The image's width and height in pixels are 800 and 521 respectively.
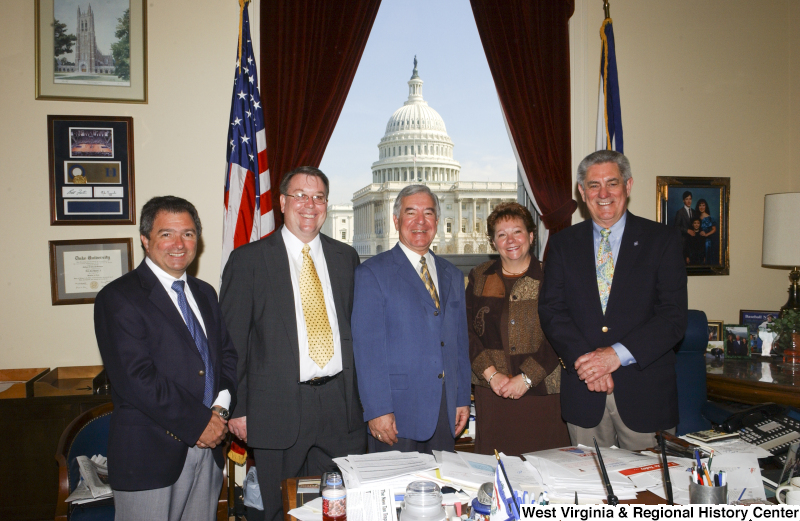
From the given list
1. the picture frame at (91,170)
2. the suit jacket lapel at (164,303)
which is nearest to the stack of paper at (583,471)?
the suit jacket lapel at (164,303)

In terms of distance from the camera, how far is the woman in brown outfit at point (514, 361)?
249 centimetres

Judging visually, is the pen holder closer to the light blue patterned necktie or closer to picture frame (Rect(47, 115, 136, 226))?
the light blue patterned necktie

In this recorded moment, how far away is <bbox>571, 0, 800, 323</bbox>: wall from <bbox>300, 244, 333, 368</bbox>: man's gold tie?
7.84ft

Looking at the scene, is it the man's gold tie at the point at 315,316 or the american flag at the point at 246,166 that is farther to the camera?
the american flag at the point at 246,166

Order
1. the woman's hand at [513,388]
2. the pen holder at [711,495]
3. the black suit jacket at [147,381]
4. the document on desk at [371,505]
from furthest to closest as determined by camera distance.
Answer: the woman's hand at [513,388] → the black suit jacket at [147,381] → the document on desk at [371,505] → the pen holder at [711,495]

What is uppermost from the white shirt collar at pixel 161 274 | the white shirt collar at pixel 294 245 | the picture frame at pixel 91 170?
the picture frame at pixel 91 170

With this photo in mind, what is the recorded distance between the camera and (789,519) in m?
1.15

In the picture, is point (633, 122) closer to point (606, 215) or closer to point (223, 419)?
point (606, 215)

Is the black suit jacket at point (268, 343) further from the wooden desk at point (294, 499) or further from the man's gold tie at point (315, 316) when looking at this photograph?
the wooden desk at point (294, 499)

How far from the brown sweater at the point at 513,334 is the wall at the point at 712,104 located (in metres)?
1.70

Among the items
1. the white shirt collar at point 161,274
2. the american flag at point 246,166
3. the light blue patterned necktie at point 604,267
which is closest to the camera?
the white shirt collar at point 161,274

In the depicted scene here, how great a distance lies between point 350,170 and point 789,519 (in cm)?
319

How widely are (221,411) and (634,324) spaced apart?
5.42 feet

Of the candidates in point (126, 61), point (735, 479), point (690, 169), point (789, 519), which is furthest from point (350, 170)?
point (789, 519)
